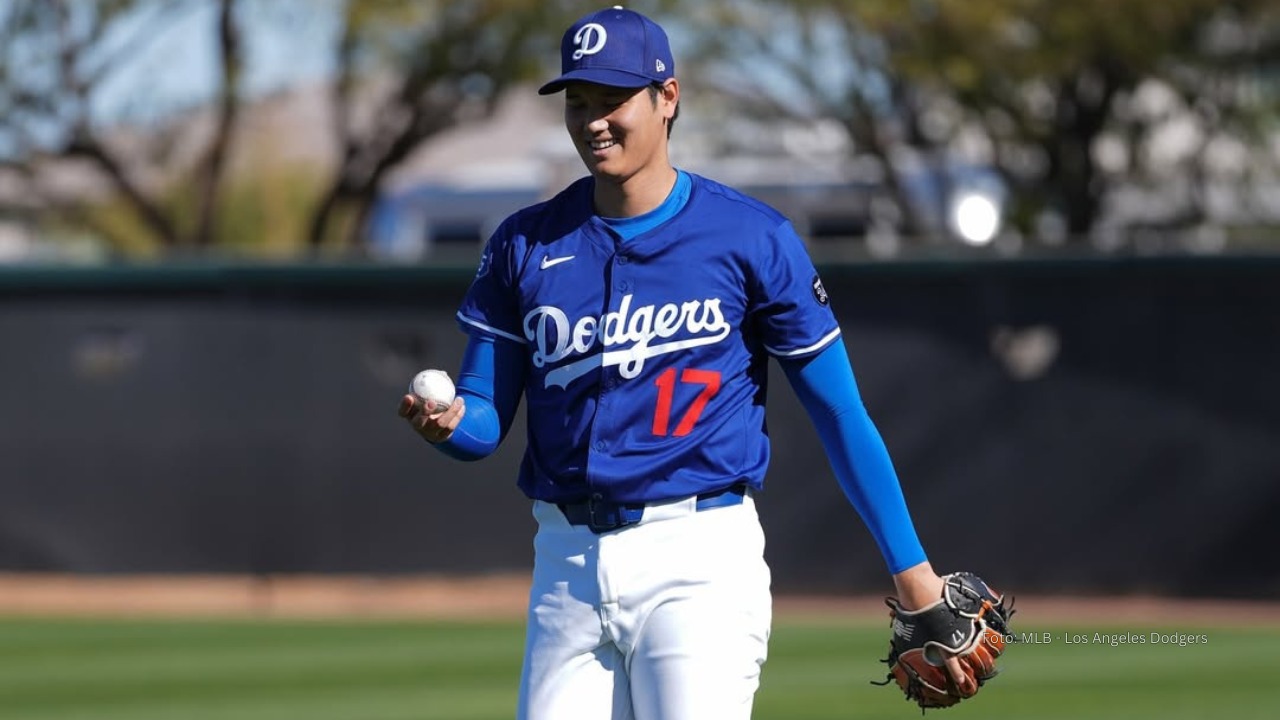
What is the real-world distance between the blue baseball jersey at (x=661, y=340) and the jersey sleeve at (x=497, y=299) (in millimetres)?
51

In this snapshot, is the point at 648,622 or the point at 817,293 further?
the point at 817,293

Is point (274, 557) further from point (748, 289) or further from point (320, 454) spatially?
point (748, 289)

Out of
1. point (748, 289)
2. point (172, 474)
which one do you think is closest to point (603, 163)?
point (748, 289)

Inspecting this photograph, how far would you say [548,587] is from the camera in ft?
12.2

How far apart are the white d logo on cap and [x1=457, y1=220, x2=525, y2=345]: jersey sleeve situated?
1.29 ft

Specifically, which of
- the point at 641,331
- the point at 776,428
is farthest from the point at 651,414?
the point at 776,428

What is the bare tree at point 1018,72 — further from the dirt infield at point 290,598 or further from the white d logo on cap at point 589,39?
the white d logo on cap at point 589,39

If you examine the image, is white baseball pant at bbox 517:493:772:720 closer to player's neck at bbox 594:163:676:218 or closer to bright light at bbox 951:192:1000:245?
player's neck at bbox 594:163:676:218

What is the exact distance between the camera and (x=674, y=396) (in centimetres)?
376

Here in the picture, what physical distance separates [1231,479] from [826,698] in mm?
4361

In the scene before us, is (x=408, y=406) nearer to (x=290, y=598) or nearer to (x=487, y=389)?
(x=487, y=389)

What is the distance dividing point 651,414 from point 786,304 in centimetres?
33

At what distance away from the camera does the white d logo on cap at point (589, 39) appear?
3.74 metres

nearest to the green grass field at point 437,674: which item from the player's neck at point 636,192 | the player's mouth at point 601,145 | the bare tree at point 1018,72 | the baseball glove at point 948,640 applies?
the baseball glove at point 948,640
